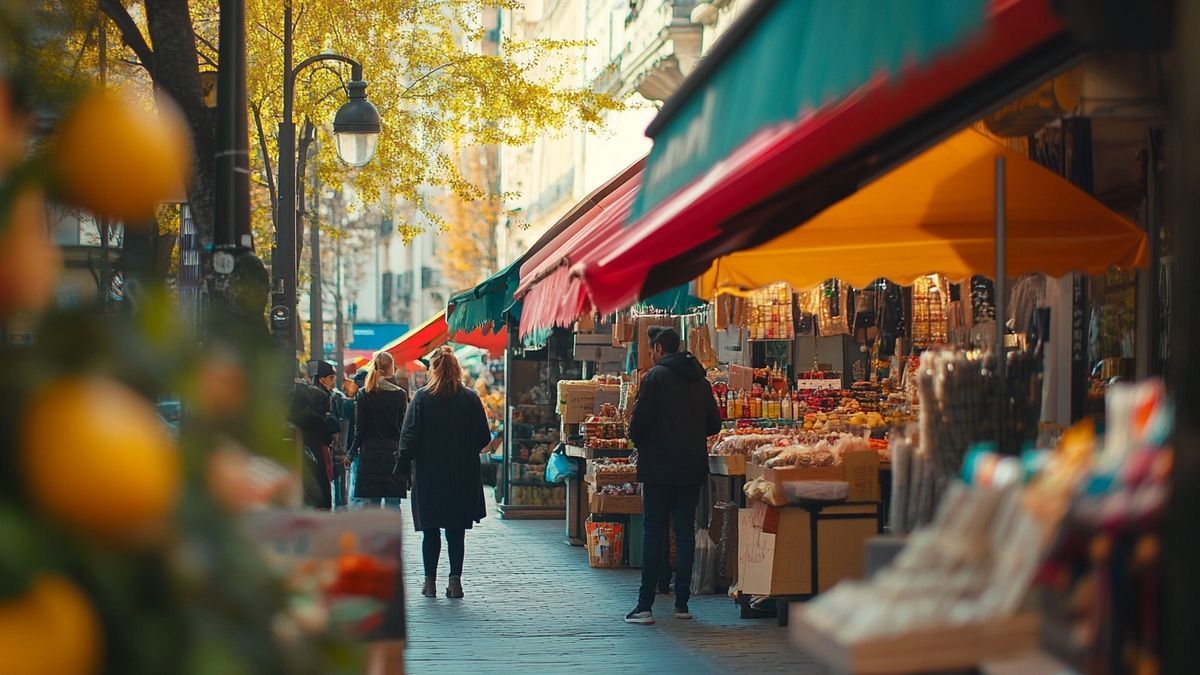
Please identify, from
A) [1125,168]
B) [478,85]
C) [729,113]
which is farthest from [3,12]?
[478,85]

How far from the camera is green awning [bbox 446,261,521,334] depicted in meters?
16.5

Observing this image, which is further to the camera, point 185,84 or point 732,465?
point 732,465

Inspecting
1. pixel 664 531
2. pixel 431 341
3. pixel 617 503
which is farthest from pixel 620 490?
pixel 431 341

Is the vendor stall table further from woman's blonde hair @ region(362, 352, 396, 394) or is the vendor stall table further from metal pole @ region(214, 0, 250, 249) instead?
metal pole @ region(214, 0, 250, 249)

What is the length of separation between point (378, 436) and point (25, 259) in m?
13.8

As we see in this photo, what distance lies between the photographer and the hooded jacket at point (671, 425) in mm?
11734

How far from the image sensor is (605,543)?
606 inches

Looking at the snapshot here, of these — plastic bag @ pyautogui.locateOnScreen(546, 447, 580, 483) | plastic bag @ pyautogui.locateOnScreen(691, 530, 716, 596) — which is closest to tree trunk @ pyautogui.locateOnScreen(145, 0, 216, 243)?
plastic bag @ pyautogui.locateOnScreen(691, 530, 716, 596)

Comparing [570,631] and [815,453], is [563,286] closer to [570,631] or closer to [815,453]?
[815,453]

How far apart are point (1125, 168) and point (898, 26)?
21.6ft

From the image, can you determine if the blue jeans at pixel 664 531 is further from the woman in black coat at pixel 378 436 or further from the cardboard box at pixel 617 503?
the woman in black coat at pixel 378 436

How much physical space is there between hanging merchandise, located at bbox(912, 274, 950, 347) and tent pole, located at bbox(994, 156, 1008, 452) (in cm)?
657

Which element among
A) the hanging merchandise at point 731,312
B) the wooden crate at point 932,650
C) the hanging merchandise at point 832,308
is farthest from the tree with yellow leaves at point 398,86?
the wooden crate at point 932,650

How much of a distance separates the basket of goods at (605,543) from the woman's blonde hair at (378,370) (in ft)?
8.20
